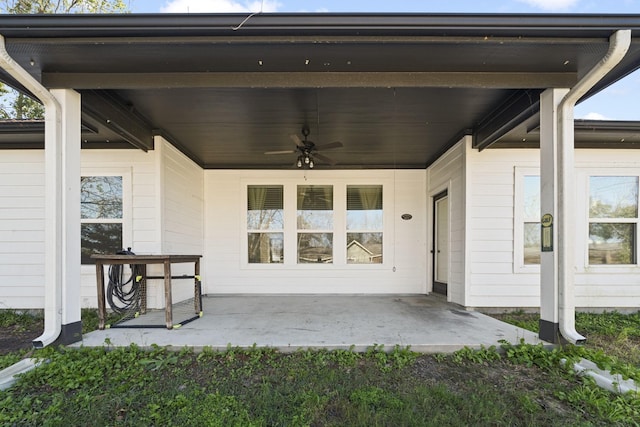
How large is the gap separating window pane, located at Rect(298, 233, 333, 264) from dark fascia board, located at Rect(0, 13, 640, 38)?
4.27 meters

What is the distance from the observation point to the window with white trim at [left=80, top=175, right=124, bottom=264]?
4.66 metres

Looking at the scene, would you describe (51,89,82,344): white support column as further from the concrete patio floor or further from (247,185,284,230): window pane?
(247,185,284,230): window pane

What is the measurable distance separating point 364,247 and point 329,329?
114 inches

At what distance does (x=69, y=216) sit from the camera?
301 centimetres

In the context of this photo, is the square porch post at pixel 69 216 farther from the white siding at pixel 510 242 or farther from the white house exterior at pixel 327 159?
the white siding at pixel 510 242

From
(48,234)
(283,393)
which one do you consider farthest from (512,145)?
(48,234)

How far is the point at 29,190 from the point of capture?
4703 mm

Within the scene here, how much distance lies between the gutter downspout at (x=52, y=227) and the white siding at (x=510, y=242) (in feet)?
16.4

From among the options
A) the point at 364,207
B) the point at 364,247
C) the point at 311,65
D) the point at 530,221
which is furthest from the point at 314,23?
the point at 364,247

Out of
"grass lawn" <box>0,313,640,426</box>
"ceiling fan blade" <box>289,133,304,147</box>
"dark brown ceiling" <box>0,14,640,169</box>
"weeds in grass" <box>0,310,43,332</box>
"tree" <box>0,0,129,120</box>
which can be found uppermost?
"tree" <box>0,0,129,120</box>

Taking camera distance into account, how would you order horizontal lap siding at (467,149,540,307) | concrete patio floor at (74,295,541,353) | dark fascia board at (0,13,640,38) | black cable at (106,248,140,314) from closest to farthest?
dark fascia board at (0,13,640,38) → concrete patio floor at (74,295,541,353) → black cable at (106,248,140,314) → horizontal lap siding at (467,149,540,307)

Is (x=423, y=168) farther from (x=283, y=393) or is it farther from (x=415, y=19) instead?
(x=283, y=393)

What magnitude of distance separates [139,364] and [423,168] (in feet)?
18.3

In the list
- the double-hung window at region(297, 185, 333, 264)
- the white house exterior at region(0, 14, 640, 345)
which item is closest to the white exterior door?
the white house exterior at region(0, 14, 640, 345)
